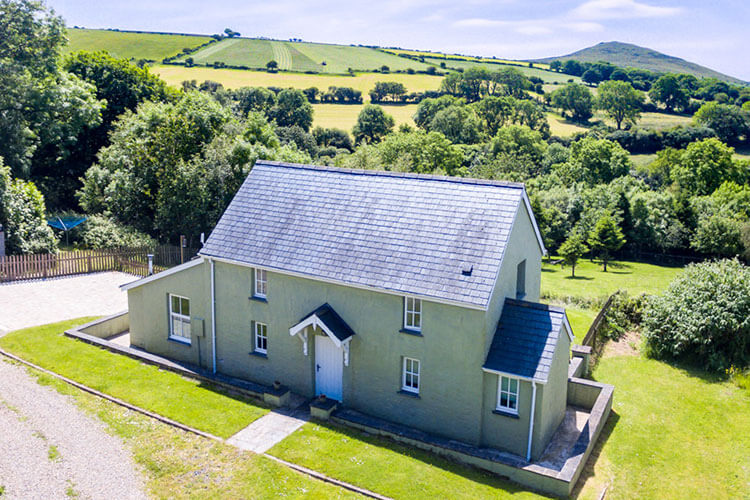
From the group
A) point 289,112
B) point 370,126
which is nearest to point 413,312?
point 370,126

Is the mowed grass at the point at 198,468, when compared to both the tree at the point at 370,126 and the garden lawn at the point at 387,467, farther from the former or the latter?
the tree at the point at 370,126

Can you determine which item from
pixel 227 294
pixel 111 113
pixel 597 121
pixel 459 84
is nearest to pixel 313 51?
pixel 459 84

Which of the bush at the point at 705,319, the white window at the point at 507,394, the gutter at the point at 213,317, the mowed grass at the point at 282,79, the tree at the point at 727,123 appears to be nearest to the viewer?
the white window at the point at 507,394

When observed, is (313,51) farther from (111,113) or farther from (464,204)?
(464,204)

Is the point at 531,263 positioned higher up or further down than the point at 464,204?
further down

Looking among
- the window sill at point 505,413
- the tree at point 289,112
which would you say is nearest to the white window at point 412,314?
the window sill at point 505,413

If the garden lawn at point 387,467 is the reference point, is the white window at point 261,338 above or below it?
above

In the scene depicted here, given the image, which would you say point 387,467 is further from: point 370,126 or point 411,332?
point 370,126
